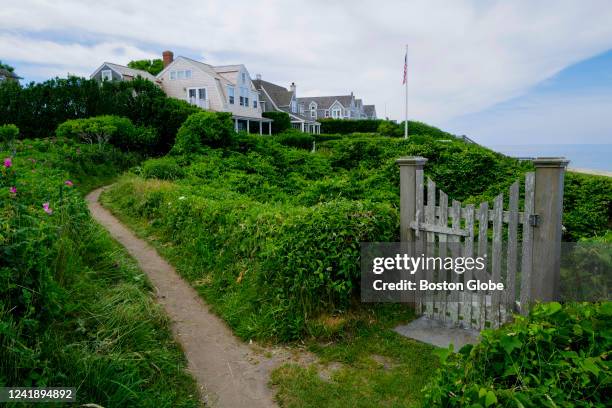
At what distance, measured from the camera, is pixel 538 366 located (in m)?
1.78

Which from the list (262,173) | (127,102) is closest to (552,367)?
(262,173)

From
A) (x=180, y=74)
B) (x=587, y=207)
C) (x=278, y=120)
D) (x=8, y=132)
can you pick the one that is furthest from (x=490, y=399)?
(x=278, y=120)

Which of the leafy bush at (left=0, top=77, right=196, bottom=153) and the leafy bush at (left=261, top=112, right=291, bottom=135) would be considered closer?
the leafy bush at (left=0, top=77, right=196, bottom=153)

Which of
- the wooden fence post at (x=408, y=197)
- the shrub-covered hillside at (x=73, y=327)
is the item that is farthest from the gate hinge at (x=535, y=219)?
the shrub-covered hillside at (x=73, y=327)

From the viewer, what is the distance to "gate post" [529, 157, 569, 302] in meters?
4.01

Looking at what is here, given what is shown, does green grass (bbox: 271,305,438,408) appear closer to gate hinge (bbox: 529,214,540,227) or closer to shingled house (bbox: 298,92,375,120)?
gate hinge (bbox: 529,214,540,227)

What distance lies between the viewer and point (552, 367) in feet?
5.76

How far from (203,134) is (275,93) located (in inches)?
1501

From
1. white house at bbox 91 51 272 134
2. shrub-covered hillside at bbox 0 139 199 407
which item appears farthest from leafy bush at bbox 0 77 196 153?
shrub-covered hillside at bbox 0 139 199 407

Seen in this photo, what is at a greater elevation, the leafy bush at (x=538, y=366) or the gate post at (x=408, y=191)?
the gate post at (x=408, y=191)

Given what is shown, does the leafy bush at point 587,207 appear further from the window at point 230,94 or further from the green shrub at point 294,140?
the window at point 230,94

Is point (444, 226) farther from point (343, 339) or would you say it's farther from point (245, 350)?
point (245, 350)

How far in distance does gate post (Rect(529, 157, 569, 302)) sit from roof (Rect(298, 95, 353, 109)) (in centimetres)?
6573

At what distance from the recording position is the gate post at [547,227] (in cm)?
401
